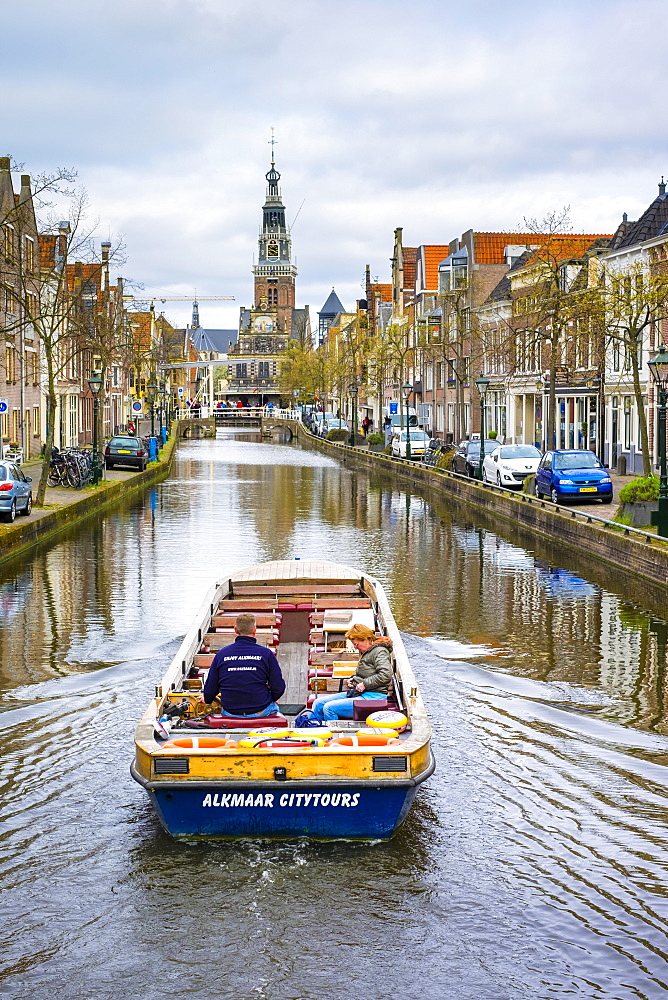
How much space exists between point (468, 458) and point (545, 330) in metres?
9.16

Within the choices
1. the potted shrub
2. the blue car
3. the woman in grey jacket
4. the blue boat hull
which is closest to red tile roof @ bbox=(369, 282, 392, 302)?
the blue car

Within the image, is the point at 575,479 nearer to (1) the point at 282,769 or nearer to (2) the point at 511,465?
(2) the point at 511,465

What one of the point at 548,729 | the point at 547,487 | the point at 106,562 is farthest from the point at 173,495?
the point at 548,729

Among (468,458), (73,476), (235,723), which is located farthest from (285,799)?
(468,458)

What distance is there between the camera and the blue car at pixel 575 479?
3478 cm

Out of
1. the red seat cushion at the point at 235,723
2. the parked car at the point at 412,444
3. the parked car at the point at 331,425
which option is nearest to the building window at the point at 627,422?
the parked car at the point at 412,444

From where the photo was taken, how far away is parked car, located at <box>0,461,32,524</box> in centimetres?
3006

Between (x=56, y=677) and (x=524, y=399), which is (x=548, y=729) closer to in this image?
(x=56, y=677)

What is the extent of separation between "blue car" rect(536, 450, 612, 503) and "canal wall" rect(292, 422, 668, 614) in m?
0.82

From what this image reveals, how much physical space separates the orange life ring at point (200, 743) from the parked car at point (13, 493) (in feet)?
68.2

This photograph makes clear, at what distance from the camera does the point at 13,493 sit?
30500mm

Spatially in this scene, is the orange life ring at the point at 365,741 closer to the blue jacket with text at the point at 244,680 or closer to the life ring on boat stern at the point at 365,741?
the life ring on boat stern at the point at 365,741

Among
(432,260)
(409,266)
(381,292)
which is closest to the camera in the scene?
(432,260)

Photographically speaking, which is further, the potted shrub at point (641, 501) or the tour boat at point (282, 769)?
the potted shrub at point (641, 501)
